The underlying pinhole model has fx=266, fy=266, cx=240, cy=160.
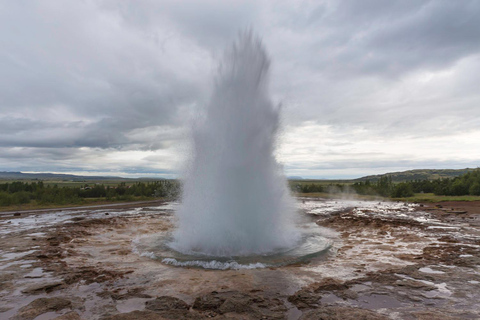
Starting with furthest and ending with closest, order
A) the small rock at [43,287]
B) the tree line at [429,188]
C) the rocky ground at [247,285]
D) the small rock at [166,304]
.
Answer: the tree line at [429,188] → the small rock at [43,287] → the small rock at [166,304] → the rocky ground at [247,285]

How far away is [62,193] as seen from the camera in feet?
128

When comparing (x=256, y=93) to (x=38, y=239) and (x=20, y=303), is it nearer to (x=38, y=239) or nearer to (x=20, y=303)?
(x=20, y=303)

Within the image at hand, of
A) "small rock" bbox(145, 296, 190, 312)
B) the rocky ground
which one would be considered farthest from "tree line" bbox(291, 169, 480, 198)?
"small rock" bbox(145, 296, 190, 312)

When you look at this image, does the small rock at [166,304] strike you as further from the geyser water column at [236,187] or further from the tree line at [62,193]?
the tree line at [62,193]

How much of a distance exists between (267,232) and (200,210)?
127 inches

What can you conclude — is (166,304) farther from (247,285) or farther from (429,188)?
(429,188)

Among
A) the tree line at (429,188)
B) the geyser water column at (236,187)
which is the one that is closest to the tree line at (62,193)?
the geyser water column at (236,187)

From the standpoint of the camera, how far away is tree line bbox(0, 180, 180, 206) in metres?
35.3

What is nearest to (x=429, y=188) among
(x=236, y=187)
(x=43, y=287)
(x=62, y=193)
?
(x=236, y=187)

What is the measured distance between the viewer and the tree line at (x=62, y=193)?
3531cm

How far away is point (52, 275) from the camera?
8.08 meters


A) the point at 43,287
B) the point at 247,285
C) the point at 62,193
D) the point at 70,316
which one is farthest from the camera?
the point at 62,193

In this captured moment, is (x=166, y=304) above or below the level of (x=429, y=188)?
below

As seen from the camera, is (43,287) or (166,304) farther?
(43,287)
